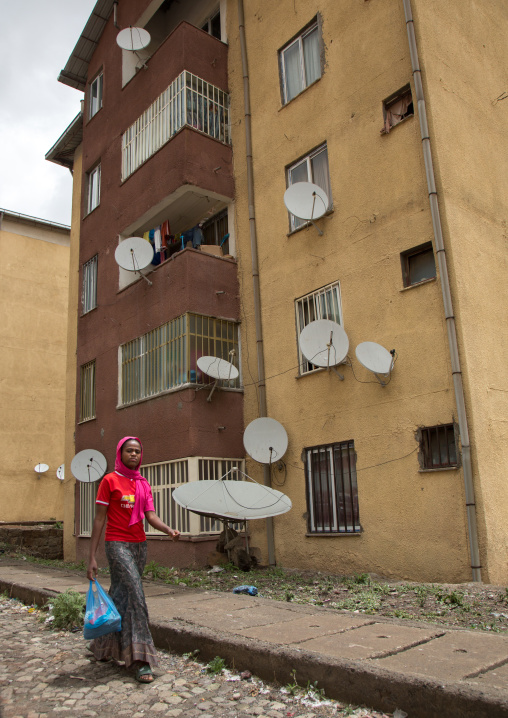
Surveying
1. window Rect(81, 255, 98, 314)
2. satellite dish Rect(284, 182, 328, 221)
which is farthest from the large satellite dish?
window Rect(81, 255, 98, 314)

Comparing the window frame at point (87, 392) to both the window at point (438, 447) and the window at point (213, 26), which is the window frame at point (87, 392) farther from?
the window at point (438, 447)

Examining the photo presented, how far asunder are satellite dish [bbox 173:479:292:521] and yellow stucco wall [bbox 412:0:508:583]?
9.83 feet

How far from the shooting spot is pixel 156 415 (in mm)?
12594

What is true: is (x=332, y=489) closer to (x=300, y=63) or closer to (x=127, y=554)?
(x=127, y=554)

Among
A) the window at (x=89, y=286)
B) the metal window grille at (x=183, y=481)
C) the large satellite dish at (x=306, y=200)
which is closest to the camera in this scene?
the large satellite dish at (x=306, y=200)

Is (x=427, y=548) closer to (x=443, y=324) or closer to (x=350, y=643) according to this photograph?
(x=443, y=324)

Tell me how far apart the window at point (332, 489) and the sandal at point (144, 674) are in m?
5.64

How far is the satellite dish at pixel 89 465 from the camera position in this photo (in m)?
14.4

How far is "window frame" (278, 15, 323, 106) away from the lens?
39.1ft

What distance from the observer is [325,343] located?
995cm

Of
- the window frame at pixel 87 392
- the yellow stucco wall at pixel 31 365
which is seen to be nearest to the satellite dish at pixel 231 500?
the window frame at pixel 87 392

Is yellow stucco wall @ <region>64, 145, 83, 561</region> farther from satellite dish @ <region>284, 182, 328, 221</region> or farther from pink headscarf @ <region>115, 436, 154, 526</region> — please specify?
pink headscarf @ <region>115, 436, 154, 526</region>

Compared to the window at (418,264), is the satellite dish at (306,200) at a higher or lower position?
higher

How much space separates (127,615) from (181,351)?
7725 mm
